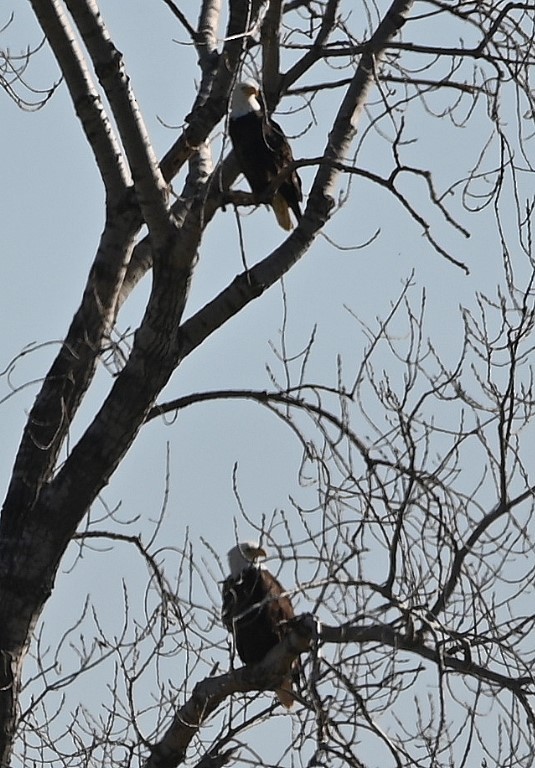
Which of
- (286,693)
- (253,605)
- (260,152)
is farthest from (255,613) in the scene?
(260,152)

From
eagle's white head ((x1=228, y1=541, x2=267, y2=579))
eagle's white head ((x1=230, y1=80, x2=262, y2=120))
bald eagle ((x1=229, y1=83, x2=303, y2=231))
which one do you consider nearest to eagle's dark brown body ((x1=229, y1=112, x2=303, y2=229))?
bald eagle ((x1=229, y1=83, x2=303, y2=231))

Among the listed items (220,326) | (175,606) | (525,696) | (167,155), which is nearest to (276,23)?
(167,155)

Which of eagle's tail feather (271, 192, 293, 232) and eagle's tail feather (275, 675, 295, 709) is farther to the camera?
eagle's tail feather (271, 192, 293, 232)

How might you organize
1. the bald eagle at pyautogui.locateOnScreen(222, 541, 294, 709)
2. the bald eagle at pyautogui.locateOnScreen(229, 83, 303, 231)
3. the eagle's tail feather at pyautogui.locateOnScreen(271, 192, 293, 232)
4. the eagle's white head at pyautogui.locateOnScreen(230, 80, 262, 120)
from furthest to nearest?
the eagle's tail feather at pyautogui.locateOnScreen(271, 192, 293, 232) → the eagle's white head at pyautogui.locateOnScreen(230, 80, 262, 120) → the bald eagle at pyautogui.locateOnScreen(229, 83, 303, 231) → the bald eagle at pyautogui.locateOnScreen(222, 541, 294, 709)

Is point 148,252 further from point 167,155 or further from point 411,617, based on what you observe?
point 411,617

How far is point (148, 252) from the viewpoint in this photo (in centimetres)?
558

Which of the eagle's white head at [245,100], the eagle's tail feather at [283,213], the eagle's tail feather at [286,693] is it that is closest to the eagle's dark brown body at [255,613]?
the eagle's tail feather at [286,693]

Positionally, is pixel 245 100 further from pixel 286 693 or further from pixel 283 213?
pixel 286 693

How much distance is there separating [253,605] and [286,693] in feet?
3.24

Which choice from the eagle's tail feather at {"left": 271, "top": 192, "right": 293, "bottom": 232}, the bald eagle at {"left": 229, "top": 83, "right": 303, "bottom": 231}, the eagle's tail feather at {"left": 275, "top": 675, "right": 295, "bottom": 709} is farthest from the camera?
the eagle's tail feather at {"left": 271, "top": 192, "right": 293, "bottom": 232}

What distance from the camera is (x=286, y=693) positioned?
4.63 m

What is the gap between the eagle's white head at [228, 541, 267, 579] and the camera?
17.9ft

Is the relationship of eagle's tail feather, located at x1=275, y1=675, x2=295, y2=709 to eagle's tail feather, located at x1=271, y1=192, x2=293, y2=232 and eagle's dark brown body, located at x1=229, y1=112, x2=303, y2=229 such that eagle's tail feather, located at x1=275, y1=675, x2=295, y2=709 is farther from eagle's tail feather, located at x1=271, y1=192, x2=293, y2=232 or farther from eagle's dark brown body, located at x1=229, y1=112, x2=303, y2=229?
eagle's tail feather, located at x1=271, y1=192, x2=293, y2=232

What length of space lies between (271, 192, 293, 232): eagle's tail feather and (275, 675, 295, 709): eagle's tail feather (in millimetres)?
2606
